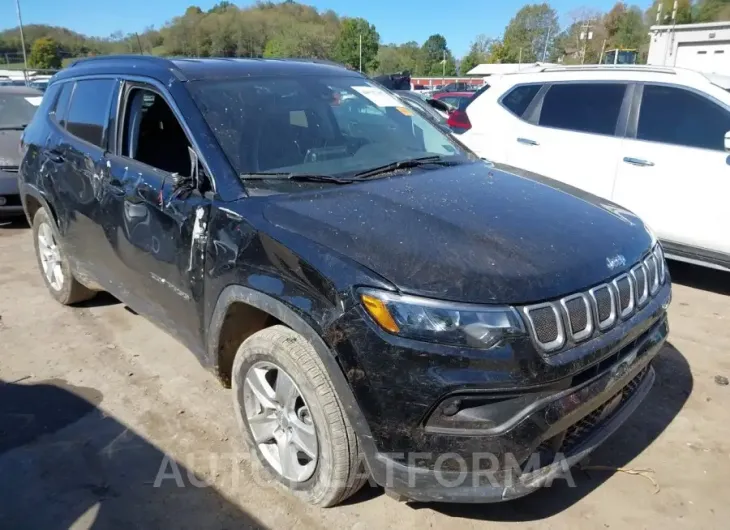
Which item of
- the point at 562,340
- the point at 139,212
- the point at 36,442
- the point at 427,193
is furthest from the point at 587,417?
the point at 36,442

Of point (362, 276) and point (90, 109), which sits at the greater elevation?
point (90, 109)

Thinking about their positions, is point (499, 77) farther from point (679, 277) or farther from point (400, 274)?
point (400, 274)

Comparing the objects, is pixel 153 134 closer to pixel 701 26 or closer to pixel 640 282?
pixel 640 282

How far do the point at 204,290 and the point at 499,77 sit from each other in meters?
4.71

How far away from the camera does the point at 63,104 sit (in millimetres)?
4211

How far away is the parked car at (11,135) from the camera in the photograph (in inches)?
277

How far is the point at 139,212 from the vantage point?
3.12 metres

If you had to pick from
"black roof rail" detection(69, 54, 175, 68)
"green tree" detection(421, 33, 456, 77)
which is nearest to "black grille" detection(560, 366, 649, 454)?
"black roof rail" detection(69, 54, 175, 68)

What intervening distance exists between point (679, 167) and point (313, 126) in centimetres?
336

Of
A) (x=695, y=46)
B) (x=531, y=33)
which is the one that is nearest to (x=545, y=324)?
(x=695, y=46)

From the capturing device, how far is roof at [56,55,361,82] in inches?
122

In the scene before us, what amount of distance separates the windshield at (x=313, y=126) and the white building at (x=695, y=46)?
1048 inches

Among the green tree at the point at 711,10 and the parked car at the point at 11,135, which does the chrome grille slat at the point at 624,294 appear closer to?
the parked car at the point at 11,135

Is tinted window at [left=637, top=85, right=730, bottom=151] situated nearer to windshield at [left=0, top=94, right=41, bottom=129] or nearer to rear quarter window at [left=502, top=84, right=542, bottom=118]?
rear quarter window at [left=502, top=84, right=542, bottom=118]
